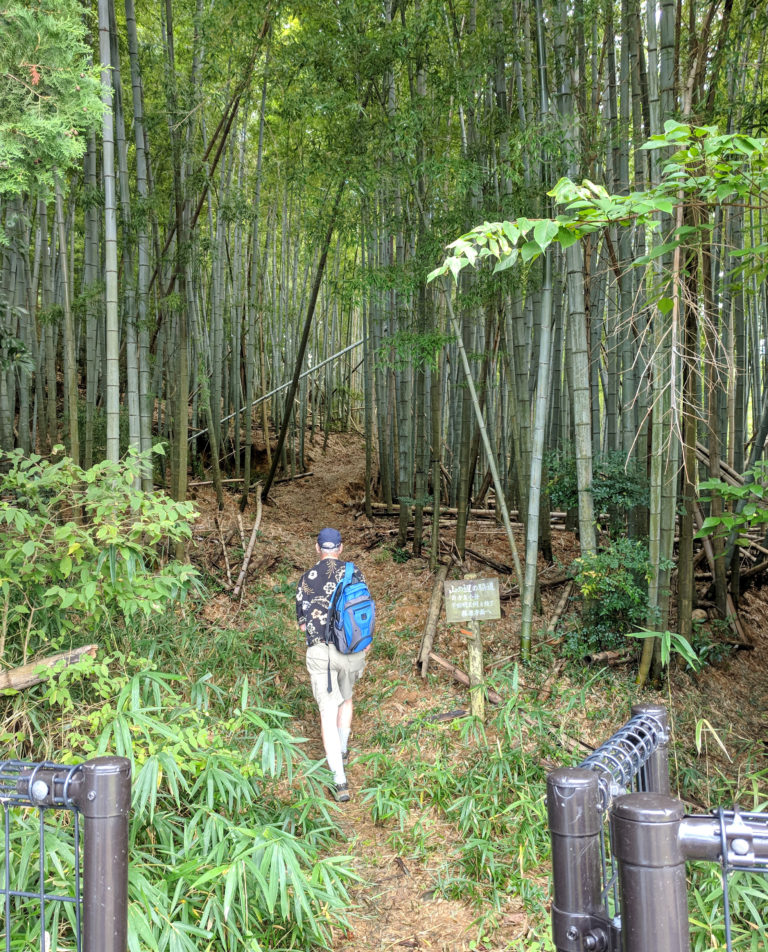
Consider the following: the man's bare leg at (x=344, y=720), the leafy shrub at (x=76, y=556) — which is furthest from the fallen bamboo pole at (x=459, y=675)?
the leafy shrub at (x=76, y=556)

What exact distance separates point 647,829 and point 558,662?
359 centimetres

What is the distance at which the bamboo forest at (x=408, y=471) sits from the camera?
211cm

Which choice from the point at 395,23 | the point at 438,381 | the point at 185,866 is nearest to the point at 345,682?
the point at 185,866

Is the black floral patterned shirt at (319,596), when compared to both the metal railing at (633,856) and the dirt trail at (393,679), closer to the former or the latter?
the dirt trail at (393,679)

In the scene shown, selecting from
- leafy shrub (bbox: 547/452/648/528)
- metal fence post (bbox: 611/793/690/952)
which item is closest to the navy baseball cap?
leafy shrub (bbox: 547/452/648/528)

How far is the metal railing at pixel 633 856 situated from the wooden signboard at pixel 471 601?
2.59 meters

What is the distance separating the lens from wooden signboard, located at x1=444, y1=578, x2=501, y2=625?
3.65 metres

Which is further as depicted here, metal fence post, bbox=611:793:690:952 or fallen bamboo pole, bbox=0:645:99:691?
fallen bamboo pole, bbox=0:645:99:691

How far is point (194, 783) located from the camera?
99.0 inches

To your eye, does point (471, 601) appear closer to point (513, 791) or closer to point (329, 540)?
point (329, 540)

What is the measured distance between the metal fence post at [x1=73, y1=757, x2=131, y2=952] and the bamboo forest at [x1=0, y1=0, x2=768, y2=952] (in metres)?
0.23

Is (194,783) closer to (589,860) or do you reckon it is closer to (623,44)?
(589,860)

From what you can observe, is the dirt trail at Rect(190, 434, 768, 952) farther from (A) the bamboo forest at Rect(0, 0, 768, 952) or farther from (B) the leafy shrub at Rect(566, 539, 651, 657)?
(B) the leafy shrub at Rect(566, 539, 651, 657)

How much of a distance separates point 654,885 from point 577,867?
5.3 inches
